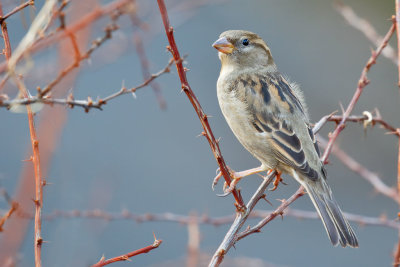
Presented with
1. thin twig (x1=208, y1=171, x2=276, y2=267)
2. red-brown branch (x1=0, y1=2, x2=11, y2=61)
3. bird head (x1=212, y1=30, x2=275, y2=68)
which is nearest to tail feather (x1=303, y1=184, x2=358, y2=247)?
thin twig (x1=208, y1=171, x2=276, y2=267)

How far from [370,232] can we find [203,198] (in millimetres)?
2360

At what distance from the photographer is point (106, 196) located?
12.9ft

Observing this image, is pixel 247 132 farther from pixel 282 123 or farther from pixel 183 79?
pixel 183 79

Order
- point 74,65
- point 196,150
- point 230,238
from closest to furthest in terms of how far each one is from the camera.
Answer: point 74,65 < point 230,238 < point 196,150

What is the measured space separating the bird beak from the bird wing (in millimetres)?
369

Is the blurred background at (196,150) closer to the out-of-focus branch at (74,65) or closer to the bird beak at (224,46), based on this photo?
the bird beak at (224,46)

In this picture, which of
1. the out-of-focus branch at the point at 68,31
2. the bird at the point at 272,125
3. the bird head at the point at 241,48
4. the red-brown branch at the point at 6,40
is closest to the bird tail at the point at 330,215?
the bird at the point at 272,125

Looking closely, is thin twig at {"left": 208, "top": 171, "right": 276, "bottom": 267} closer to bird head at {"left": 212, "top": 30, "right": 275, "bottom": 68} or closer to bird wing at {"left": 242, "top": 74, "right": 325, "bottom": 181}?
bird wing at {"left": 242, "top": 74, "right": 325, "bottom": 181}

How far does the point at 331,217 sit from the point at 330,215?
0.07 feet

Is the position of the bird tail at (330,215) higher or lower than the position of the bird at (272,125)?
lower

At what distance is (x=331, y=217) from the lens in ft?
11.9

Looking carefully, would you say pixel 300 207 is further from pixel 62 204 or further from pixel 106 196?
pixel 106 196

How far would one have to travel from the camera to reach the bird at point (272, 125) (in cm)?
379

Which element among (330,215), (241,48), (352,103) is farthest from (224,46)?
(330,215)
